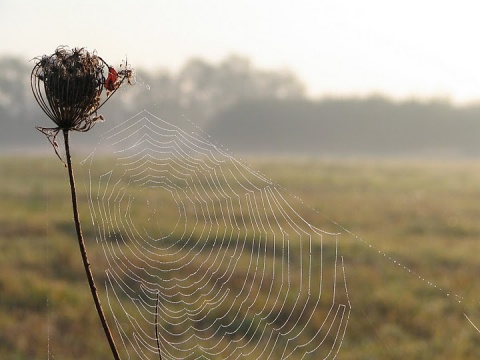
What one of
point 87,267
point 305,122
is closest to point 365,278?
point 87,267

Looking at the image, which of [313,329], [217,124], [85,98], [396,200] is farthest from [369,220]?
[217,124]

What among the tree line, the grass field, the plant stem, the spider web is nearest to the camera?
the plant stem

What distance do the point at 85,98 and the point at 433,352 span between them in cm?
749

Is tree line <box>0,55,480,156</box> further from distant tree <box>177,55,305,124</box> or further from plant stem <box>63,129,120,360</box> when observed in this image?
plant stem <box>63,129,120,360</box>

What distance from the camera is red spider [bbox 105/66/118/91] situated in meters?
1.37

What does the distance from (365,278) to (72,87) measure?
10189 mm

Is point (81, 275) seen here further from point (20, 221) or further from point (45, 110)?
point (45, 110)

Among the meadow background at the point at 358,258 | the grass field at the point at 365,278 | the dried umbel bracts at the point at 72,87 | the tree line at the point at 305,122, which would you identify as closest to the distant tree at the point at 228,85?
the tree line at the point at 305,122

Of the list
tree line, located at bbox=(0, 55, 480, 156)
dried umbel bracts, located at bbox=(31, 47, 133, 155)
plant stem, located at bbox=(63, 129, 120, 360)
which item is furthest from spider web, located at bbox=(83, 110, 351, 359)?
tree line, located at bbox=(0, 55, 480, 156)

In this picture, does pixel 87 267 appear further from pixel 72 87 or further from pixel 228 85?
pixel 228 85

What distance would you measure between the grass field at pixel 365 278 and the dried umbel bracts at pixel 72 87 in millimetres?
853

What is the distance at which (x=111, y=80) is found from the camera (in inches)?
54.2

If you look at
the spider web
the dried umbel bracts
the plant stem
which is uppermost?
the dried umbel bracts

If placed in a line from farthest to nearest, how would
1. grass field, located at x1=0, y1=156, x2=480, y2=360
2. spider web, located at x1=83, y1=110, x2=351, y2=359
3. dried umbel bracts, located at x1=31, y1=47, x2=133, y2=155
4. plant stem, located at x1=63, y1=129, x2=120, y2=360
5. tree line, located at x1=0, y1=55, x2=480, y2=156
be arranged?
1. tree line, located at x1=0, y1=55, x2=480, y2=156
2. grass field, located at x1=0, y1=156, x2=480, y2=360
3. spider web, located at x1=83, y1=110, x2=351, y2=359
4. dried umbel bracts, located at x1=31, y1=47, x2=133, y2=155
5. plant stem, located at x1=63, y1=129, x2=120, y2=360
